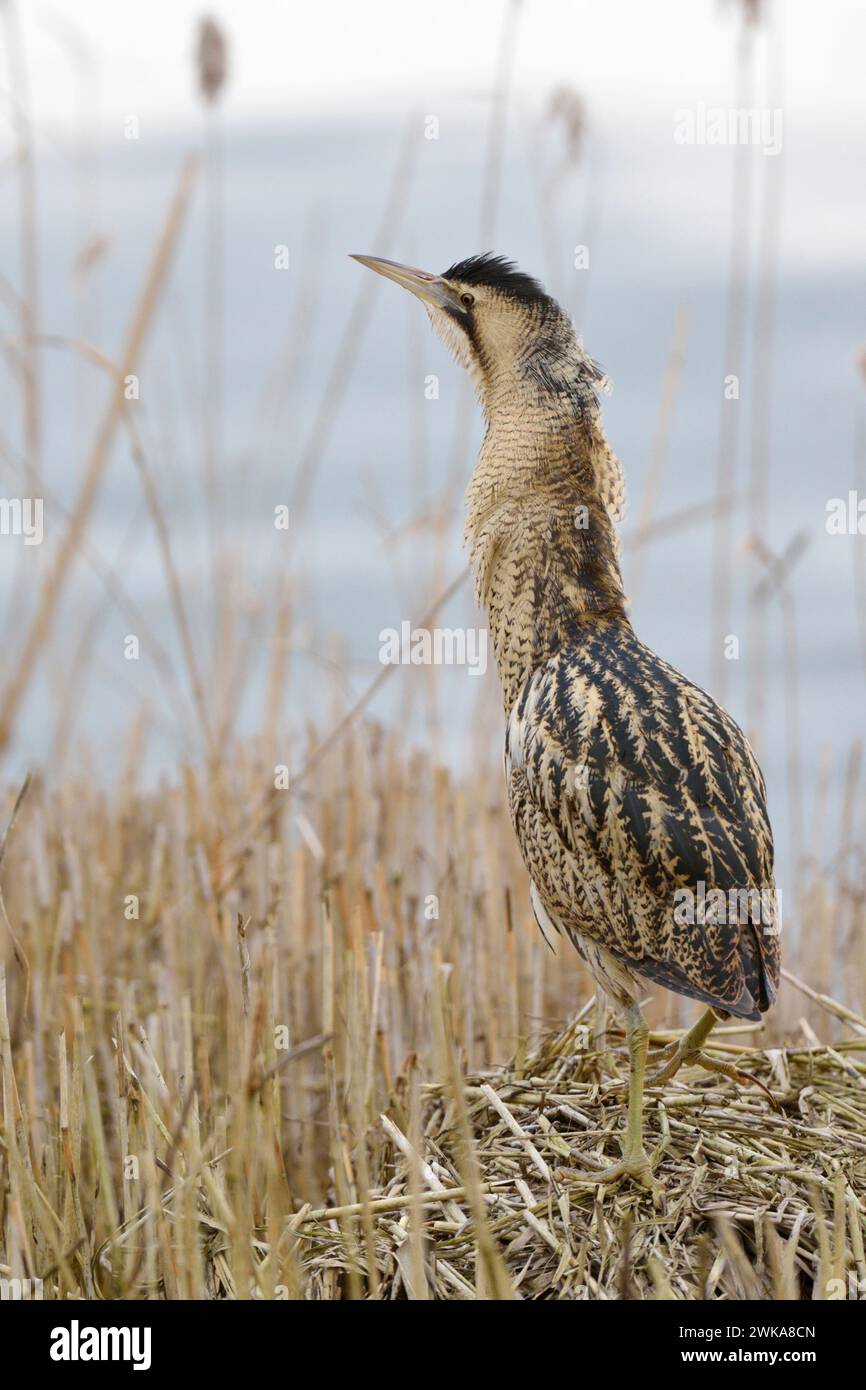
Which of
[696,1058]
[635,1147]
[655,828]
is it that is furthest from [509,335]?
[635,1147]

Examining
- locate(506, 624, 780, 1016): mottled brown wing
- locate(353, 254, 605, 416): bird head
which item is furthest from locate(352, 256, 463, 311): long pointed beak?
locate(506, 624, 780, 1016): mottled brown wing

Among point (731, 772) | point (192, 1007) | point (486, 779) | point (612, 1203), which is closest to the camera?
point (612, 1203)

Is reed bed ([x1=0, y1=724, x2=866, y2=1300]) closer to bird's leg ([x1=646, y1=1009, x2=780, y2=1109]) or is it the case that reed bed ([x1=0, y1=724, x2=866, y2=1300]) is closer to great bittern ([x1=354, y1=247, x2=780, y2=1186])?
bird's leg ([x1=646, y1=1009, x2=780, y2=1109])

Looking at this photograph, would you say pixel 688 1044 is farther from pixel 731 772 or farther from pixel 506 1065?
pixel 731 772

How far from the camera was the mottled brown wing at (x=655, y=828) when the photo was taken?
109 inches

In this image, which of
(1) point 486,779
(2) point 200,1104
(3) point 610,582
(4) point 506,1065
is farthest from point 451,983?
(1) point 486,779

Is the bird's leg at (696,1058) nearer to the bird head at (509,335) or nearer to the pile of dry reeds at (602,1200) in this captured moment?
the pile of dry reeds at (602,1200)

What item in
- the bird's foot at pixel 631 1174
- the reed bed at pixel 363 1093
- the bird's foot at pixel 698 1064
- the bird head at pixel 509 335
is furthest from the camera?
the bird head at pixel 509 335

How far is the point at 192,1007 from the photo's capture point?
401 centimetres

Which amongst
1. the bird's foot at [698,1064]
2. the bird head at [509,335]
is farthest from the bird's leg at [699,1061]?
the bird head at [509,335]

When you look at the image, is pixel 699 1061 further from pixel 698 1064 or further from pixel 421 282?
pixel 421 282

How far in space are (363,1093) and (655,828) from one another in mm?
719

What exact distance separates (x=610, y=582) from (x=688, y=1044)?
0.91 meters
